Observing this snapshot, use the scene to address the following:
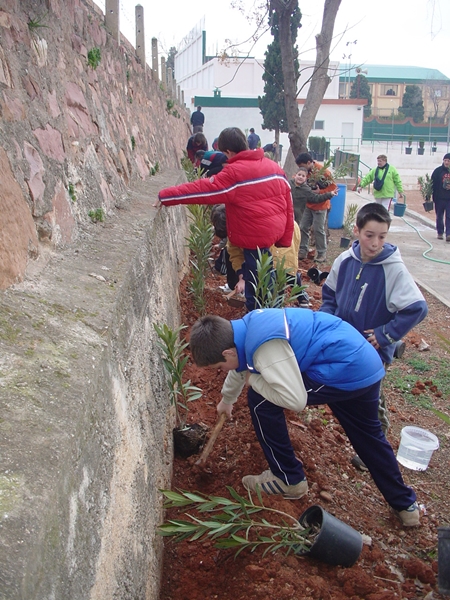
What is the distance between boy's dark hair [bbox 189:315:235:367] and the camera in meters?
2.36

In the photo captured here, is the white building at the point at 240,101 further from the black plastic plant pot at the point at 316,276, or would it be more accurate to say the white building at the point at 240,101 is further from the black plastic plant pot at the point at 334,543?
the black plastic plant pot at the point at 334,543

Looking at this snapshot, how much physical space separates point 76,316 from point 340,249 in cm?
816

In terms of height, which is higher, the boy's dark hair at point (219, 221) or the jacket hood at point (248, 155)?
the jacket hood at point (248, 155)

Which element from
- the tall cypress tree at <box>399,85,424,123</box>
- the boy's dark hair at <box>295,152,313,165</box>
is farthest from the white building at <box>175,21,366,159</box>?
the boy's dark hair at <box>295,152,313,165</box>

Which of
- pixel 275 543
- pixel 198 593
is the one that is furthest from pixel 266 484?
pixel 198 593

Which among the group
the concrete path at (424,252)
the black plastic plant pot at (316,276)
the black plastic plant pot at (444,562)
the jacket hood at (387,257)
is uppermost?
the jacket hood at (387,257)

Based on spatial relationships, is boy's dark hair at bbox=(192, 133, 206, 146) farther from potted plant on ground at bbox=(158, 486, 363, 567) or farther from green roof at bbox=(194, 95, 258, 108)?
green roof at bbox=(194, 95, 258, 108)

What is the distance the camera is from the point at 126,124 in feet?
15.9

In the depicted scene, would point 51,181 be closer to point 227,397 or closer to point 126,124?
point 227,397

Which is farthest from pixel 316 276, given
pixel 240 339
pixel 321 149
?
pixel 321 149

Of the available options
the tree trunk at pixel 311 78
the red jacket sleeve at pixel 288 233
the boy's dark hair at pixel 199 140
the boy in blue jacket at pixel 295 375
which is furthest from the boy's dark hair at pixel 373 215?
the tree trunk at pixel 311 78

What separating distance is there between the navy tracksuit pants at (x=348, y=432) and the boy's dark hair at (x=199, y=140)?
8.35 m

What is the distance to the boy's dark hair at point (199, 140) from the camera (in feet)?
33.5

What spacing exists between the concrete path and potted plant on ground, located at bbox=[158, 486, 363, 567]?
5085 millimetres
